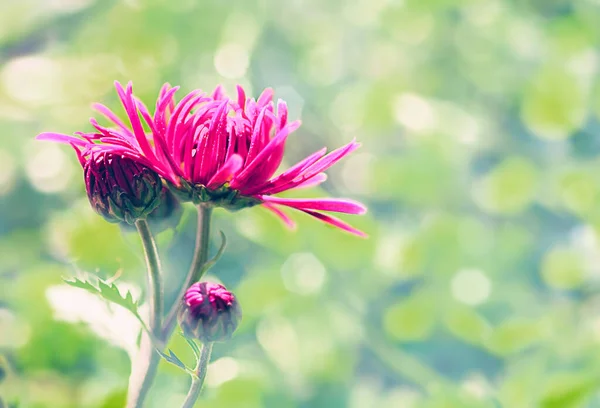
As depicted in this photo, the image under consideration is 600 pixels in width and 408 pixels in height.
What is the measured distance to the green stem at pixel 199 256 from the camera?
1.12ft

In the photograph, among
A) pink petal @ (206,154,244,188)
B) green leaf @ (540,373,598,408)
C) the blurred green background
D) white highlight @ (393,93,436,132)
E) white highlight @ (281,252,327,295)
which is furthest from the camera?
white highlight @ (393,93,436,132)

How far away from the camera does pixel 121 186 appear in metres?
0.34

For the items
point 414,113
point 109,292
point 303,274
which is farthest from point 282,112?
point 414,113

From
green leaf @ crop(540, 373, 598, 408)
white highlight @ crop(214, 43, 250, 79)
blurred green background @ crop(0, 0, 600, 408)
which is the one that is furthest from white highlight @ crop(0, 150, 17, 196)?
green leaf @ crop(540, 373, 598, 408)

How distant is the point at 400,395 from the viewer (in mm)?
838

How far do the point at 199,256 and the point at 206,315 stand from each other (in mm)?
32

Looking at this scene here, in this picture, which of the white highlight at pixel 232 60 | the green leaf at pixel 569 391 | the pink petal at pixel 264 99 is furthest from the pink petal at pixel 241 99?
the white highlight at pixel 232 60

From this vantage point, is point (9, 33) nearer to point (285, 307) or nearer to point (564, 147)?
point (285, 307)

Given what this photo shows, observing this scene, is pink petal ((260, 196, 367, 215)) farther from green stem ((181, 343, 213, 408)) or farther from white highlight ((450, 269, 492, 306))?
white highlight ((450, 269, 492, 306))

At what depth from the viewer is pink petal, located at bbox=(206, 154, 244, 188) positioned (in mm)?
298

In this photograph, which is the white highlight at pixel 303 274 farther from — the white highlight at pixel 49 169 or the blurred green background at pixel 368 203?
the white highlight at pixel 49 169

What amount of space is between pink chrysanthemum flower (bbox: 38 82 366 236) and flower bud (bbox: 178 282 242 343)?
0.05 m

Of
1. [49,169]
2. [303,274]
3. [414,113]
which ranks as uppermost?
[414,113]

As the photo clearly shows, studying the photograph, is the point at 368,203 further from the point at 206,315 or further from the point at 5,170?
the point at 206,315
